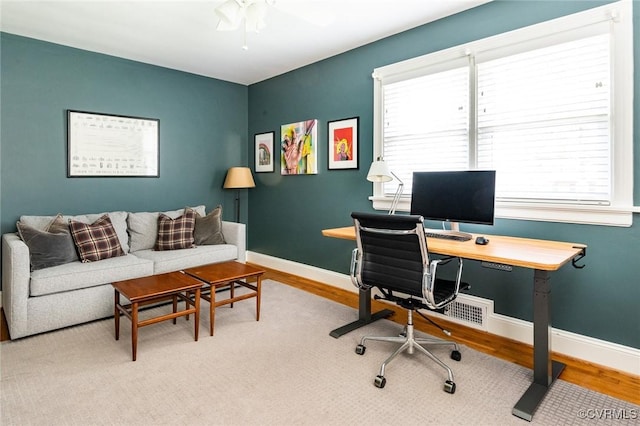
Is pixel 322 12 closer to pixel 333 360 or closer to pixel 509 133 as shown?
pixel 509 133

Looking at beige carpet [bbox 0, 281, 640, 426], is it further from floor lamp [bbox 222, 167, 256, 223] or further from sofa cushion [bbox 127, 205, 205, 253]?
floor lamp [bbox 222, 167, 256, 223]

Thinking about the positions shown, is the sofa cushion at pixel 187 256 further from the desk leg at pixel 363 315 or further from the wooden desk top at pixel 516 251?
the wooden desk top at pixel 516 251

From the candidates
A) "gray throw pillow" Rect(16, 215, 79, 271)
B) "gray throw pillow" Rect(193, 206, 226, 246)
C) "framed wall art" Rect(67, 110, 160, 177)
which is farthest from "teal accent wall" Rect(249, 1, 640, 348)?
"gray throw pillow" Rect(16, 215, 79, 271)

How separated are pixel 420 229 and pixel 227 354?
1569 mm

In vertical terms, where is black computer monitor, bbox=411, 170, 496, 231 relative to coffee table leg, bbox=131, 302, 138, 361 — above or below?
above

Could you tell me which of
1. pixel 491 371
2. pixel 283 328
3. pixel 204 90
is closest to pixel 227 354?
pixel 283 328

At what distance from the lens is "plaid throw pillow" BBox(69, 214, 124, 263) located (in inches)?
128

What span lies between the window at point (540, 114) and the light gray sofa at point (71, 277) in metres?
2.39

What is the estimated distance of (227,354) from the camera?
249 centimetres

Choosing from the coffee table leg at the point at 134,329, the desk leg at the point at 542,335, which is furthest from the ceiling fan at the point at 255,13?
the desk leg at the point at 542,335

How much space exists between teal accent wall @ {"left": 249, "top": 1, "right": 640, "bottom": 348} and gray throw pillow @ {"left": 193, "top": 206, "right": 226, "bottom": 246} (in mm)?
964

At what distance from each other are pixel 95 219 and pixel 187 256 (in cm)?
102

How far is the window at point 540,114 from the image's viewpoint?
226cm

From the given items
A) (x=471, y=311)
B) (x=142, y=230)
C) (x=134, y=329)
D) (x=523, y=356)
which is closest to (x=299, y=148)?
(x=142, y=230)
